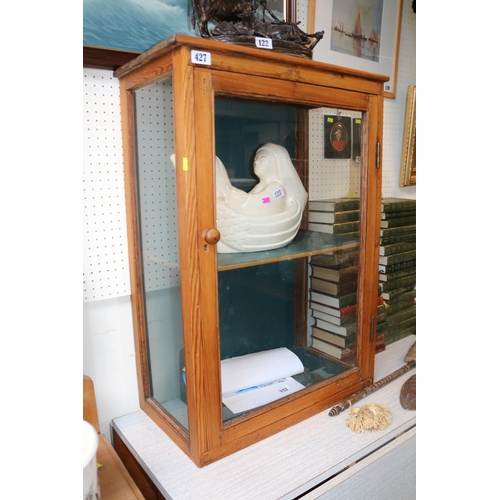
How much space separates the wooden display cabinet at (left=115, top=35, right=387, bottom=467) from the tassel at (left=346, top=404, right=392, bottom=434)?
90mm

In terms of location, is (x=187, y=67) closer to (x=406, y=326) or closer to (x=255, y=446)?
(x=255, y=446)

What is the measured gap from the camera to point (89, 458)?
642mm

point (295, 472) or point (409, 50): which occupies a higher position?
point (409, 50)

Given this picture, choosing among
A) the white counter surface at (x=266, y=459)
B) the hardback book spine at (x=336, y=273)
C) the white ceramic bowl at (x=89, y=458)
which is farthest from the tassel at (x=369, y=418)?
the white ceramic bowl at (x=89, y=458)

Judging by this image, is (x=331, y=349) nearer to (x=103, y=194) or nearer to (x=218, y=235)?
(x=218, y=235)

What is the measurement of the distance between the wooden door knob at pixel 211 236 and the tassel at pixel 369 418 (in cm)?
65

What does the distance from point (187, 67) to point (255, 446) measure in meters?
0.89

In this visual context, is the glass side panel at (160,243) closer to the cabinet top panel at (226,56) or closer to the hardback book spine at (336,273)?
the cabinet top panel at (226,56)

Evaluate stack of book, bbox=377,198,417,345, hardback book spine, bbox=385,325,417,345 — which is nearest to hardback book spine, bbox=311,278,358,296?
stack of book, bbox=377,198,417,345

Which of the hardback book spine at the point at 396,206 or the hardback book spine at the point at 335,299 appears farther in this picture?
the hardback book spine at the point at 396,206

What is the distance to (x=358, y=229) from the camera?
1.27m

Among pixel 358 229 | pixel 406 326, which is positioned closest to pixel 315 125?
pixel 358 229

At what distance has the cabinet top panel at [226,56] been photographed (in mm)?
848
